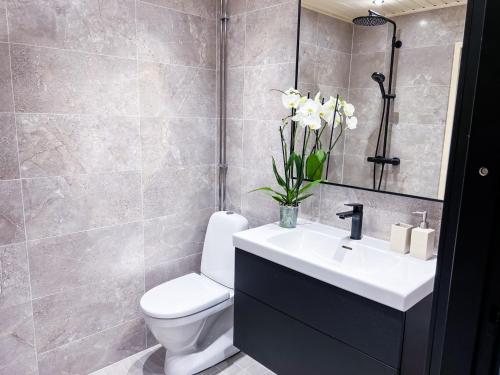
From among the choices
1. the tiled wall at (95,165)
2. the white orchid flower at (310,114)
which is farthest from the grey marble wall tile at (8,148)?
the white orchid flower at (310,114)

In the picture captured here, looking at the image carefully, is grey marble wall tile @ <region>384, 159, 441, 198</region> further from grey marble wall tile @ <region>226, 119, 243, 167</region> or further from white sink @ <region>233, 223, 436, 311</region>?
grey marble wall tile @ <region>226, 119, 243, 167</region>

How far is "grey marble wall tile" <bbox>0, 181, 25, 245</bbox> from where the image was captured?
5.35 ft

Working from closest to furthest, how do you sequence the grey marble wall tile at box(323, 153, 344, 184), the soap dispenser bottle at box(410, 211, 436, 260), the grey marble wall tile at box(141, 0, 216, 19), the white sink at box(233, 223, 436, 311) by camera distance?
the white sink at box(233, 223, 436, 311) → the soap dispenser bottle at box(410, 211, 436, 260) → the grey marble wall tile at box(323, 153, 344, 184) → the grey marble wall tile at box(141, 0, 216, 19)

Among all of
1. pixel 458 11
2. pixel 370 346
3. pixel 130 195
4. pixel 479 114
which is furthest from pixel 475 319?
pixel 130 195

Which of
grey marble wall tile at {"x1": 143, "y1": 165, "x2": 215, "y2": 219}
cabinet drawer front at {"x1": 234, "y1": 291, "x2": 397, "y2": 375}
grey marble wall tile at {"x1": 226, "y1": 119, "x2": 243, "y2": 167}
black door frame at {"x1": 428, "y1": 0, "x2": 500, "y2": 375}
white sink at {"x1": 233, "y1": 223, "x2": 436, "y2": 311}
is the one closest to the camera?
black door frame at {"x1": 428, "y1": 0, "x2": 500, "y2": 375}

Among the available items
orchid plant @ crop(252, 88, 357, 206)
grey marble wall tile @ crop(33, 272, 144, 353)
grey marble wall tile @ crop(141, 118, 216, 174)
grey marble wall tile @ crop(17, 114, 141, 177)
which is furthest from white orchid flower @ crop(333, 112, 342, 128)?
grey marble wall tile @ crop(33, 272, 144, 353)

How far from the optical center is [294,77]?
192 cm

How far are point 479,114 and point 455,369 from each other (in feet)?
1.29

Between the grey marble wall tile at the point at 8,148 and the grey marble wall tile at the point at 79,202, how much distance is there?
8 centimetres

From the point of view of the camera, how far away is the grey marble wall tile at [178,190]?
6.92 feet

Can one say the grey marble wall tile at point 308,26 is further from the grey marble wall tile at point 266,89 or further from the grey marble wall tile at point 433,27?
the grey marble wall tile at point 433,27

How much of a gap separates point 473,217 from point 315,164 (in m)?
1.27

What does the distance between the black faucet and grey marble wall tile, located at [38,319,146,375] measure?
139cm

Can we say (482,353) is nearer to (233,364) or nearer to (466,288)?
(466,288)
